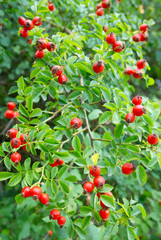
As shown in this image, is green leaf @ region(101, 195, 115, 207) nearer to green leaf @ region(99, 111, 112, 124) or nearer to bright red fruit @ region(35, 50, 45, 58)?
green leaf @ region(99, 111, 112, 124)

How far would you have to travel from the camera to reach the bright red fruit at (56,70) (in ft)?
4.59

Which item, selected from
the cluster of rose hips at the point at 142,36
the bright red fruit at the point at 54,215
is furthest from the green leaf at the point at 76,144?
the cluster of rose hips at the point at 142,36

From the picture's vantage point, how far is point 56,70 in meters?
1.40

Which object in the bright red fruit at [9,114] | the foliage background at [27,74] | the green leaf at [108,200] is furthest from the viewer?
the foliage background at [27,74]

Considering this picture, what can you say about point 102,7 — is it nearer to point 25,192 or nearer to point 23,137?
point 23,137

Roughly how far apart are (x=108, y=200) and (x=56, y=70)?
84cm

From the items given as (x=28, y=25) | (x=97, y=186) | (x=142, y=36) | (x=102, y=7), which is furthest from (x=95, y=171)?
(x=102, y=7)

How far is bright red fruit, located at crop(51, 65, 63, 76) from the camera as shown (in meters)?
1.40

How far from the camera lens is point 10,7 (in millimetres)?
Answer: 2764

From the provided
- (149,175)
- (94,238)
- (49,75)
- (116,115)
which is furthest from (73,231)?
(149,175)

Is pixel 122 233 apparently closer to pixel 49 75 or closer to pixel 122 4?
pixel 49 75

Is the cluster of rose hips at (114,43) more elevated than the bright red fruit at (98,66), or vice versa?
the cluster of rose hips at (114,43)

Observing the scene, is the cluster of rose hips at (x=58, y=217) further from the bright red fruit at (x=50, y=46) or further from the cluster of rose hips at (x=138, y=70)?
the cluster of rose hips at (x=138, y=70)

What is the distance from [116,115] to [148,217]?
199cm
